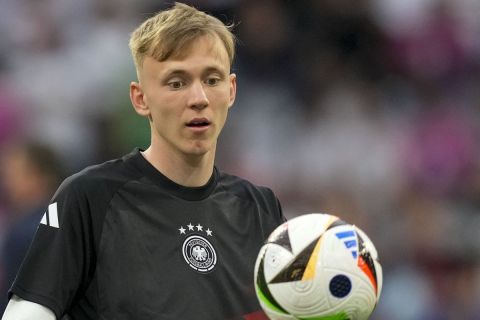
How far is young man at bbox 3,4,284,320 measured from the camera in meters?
3.61

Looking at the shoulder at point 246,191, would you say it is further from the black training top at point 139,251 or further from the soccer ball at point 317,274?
the soccer ball at point 317,274

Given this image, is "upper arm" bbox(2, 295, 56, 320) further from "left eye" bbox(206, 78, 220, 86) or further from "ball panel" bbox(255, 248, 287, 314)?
"left eye" bbox(206, 78, 220, 86)

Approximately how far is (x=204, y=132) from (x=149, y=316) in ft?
2.26

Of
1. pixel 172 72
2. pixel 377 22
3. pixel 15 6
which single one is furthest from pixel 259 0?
pixel 172 72

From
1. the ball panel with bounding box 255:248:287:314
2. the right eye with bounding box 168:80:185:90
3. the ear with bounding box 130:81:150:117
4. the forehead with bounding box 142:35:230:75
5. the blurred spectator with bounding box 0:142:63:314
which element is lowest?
the blurred spectator with bounding box 0:142:63:314

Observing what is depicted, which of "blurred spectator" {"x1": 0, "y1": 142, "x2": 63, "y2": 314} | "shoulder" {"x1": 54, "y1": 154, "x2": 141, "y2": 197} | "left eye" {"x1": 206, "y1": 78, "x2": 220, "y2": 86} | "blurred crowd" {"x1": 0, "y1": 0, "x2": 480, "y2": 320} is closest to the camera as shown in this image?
"shoulder" {"x1": 54, "y1": 154, "x2": 141, "y2": 197}

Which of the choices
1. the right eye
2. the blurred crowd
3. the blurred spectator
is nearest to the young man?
the right eye

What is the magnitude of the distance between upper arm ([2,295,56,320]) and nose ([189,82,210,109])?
880 millimetres

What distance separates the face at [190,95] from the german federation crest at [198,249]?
0.29 m

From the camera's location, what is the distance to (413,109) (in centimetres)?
884

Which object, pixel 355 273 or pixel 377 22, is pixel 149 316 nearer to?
pixel 355 273

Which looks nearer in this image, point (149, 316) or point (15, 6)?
point (149, 316)

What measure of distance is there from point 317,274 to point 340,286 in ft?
0.29

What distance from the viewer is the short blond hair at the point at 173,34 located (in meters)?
3.78
